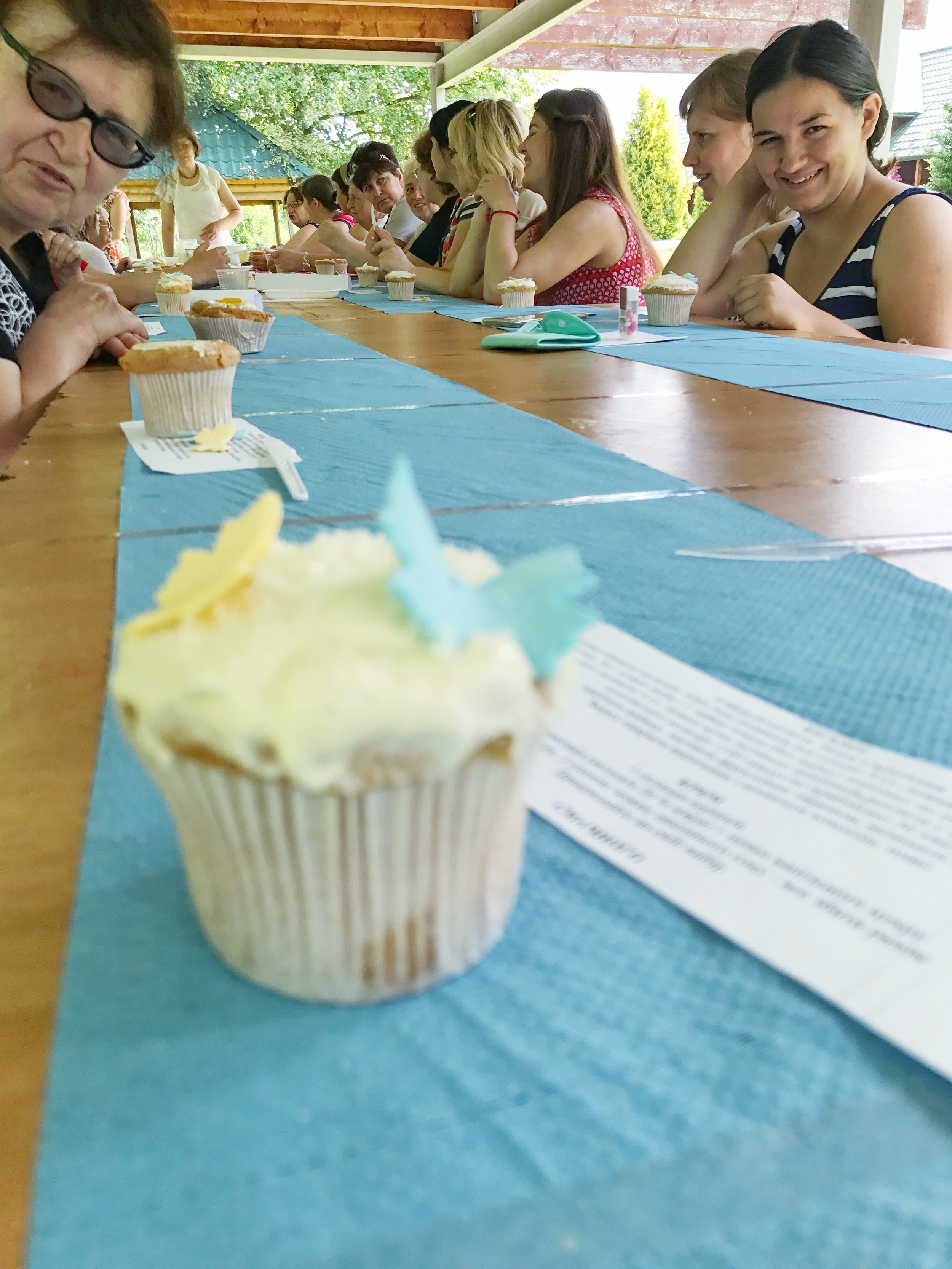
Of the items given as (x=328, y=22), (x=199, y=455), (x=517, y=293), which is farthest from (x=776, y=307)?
(x=328, y=22)

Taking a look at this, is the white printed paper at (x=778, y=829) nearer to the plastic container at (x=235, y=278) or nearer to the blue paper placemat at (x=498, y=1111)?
the blue paper placemat at (x=498, y=1111)

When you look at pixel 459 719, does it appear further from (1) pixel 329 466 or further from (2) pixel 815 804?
(1) pixel 329 466

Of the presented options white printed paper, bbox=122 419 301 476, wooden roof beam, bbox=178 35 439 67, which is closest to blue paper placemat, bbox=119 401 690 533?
white printed paper, bbox=122 419 301 476

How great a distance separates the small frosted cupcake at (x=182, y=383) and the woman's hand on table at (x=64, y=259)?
1.67 meters

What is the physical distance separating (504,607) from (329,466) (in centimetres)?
76

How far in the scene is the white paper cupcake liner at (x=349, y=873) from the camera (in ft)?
0.82

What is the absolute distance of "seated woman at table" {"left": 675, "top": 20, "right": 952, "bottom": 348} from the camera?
193 centimetres

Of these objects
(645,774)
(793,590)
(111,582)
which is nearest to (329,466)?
(111,582)

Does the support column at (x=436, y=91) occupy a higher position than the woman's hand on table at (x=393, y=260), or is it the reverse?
the support column at (x=436, y=91)

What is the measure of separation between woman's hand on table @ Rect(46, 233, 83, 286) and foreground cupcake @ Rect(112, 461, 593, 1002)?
102 inches

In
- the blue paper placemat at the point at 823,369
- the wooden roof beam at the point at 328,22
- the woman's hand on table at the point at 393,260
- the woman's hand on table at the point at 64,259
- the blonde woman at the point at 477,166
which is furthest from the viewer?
the wooden roof beam at the point at 328,22

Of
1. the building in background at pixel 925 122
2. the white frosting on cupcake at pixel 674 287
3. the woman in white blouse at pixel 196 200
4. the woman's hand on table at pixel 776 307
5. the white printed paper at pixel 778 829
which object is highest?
the building in background at pixel 925 122

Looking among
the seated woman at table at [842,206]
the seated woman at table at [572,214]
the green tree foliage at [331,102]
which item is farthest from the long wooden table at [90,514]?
the green tree foliage at [331,102]

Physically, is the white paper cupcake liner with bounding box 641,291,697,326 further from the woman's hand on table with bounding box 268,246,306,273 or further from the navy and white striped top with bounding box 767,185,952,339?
the woman's hand on table with bounding box 268,246,306,273
